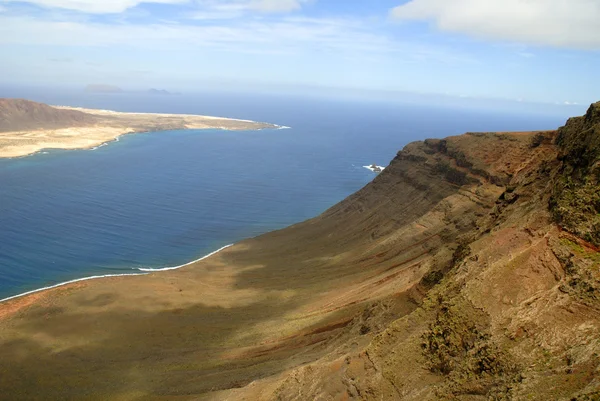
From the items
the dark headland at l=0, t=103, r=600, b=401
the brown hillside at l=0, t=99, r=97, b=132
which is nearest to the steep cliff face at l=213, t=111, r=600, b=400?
the dark headland at l=0, t=103, r=600, b=401

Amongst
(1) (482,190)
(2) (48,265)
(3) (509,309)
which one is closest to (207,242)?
(2) (48,265)

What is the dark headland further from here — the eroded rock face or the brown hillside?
the brown hillside

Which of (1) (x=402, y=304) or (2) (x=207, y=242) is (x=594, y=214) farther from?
(2) (x=207, y=242)

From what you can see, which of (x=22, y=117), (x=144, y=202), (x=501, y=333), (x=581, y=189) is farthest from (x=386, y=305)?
(x=22, y=117)

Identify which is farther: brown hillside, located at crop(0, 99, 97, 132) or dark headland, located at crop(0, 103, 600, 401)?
brown hillside, located at crop(0, 99, 97, 132)

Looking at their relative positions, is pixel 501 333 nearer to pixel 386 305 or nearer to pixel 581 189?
pixel 581 189

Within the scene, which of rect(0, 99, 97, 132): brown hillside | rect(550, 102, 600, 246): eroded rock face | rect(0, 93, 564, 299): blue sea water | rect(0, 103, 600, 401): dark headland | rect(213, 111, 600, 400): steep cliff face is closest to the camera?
rect(213, 111, 600, 400): steep cliff face

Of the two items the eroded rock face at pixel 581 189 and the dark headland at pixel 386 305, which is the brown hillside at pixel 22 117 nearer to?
the dark headland at pixel 386 305

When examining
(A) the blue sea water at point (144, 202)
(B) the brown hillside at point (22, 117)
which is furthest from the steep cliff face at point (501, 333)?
(B) the brown hillside at point (22, 117)

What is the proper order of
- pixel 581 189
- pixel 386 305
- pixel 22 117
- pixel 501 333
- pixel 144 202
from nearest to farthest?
pixel 501 333
pixel 581 189
pixel 386 305
pixel 144 202
pixel 22 117
